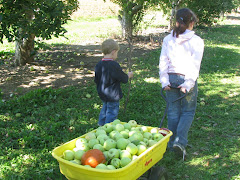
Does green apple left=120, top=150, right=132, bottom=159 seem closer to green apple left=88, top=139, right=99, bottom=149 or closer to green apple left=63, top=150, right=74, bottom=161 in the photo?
green apple left=88, top=139, right=99, bottom=149

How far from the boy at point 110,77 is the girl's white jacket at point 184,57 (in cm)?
66

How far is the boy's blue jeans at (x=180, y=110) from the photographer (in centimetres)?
395

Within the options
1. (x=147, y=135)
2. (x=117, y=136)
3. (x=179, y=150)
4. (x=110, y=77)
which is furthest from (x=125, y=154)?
(x=110, y=77)

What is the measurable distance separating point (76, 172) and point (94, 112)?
10.5ft

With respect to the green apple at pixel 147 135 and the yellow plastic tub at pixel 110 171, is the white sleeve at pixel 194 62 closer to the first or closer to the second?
the green apple at pixel 147 135

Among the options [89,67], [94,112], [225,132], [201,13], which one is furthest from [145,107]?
[201,13]

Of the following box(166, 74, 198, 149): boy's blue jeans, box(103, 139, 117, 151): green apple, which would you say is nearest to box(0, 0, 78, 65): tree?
box(166, 74, 198, 149): boy's blue jeans

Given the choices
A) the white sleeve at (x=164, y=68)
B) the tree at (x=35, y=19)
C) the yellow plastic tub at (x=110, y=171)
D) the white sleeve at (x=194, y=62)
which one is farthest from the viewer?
the tree at (x=35, y=19)

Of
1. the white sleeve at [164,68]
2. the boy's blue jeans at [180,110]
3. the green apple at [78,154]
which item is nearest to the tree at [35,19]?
the white sleeve at [164,68]

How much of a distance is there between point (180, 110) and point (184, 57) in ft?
2.80

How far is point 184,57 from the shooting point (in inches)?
152

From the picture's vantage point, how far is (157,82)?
7.94 m

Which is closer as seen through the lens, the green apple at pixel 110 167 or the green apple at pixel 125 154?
the green apple at pixel 110 167

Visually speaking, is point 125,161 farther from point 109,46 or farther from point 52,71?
point 52,71
